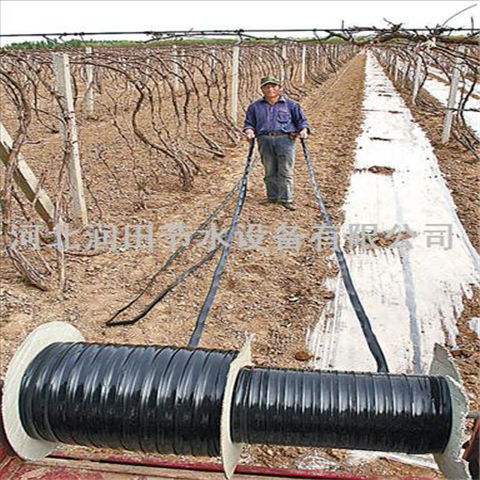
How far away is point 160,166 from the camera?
31.4 ft

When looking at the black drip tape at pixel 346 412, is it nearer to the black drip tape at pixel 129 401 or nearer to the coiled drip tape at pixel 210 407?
the coiled drip tape at pixel 210 407

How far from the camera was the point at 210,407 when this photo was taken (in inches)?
88.7

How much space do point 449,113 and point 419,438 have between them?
10344mm

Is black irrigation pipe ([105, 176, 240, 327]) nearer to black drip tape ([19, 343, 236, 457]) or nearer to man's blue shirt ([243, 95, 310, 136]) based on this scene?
man's blue shirt ([243, 95, 310, 136])

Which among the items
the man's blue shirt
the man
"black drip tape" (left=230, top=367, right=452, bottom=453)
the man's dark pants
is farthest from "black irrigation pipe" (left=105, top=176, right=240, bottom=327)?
"black drip tape" (left=230, top=367, right=452, bottom=453)

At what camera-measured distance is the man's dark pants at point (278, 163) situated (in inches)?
287

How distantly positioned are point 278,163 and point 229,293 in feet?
8.74

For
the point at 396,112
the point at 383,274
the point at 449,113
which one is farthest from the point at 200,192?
the point at 396,112

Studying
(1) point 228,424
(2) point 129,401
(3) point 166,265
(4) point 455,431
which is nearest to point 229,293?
(3) point 166,265

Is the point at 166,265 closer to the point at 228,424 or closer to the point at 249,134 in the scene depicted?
the point at 249,134

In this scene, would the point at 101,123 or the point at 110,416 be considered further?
the point at 101,123

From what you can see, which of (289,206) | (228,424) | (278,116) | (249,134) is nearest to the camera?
(228,424)

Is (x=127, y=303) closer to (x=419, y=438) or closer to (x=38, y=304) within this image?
(x=38, y=304)

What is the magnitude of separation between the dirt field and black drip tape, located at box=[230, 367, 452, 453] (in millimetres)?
1119
